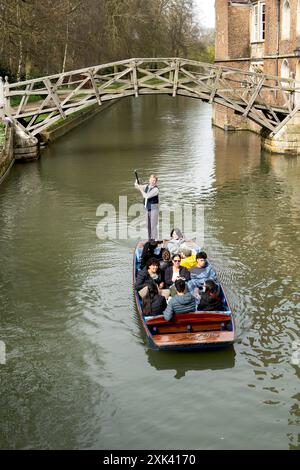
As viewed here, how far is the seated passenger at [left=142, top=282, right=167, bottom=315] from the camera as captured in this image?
339 inches

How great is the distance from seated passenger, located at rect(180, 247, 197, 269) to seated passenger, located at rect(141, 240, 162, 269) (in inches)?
18.1

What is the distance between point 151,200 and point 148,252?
1762 millimetres

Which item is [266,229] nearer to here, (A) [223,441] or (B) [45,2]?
(A) [223,441]

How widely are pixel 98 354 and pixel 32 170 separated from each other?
13.6 meters

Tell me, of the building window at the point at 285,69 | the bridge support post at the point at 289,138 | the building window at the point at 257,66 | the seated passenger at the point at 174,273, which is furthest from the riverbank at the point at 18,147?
the seated passenger at the point at 174,273

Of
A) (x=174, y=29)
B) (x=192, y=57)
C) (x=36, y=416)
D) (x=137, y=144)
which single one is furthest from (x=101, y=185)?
(x=192, y=57)

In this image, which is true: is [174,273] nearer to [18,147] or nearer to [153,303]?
[153,303]

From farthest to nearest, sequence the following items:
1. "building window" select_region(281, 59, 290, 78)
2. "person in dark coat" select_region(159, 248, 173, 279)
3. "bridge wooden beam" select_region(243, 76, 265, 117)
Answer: "building window" select_region(281, 59, 290, 78) → "bridge wooden beam" select_region(243, 76, 265, 117) → "person in dark coat" select_region(159, 248, 173, 279)

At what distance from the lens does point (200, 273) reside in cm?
993

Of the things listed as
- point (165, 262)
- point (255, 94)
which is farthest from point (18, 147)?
point (165, 262)

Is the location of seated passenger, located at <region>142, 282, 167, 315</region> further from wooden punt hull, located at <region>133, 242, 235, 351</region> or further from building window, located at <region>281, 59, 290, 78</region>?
building window, located at <region>281, 59, 290, 78</region>

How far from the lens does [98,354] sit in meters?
8.52

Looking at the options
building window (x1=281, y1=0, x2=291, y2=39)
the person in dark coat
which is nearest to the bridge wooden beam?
building window (x1=281, y1=0, x2=291, y2=39)

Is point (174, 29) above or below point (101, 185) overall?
above
